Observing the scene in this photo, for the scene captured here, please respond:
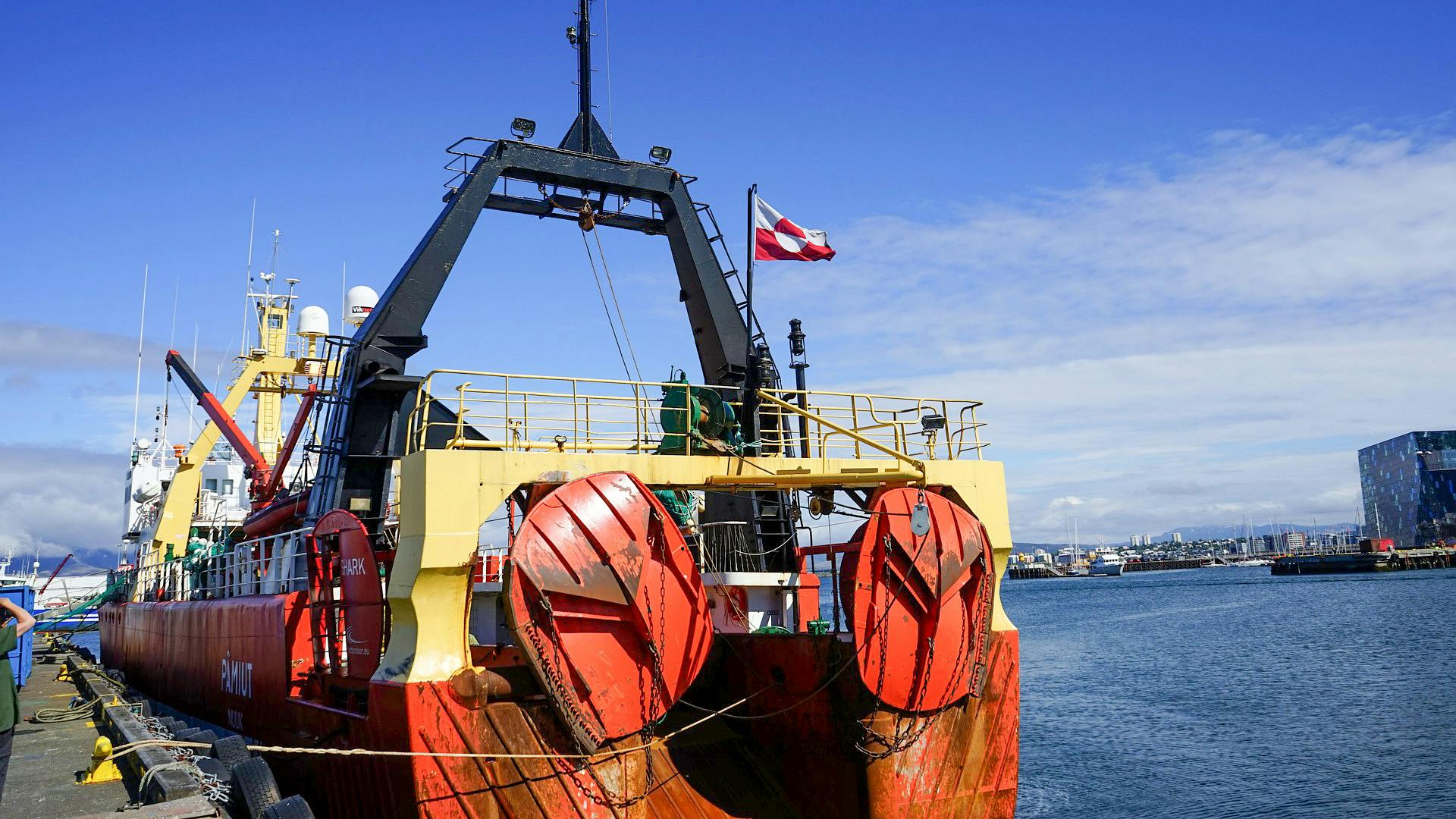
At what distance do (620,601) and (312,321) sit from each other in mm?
20239

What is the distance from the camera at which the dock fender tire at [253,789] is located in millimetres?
10398

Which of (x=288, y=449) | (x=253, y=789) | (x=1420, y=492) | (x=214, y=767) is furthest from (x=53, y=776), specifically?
(x=1420, y=492)

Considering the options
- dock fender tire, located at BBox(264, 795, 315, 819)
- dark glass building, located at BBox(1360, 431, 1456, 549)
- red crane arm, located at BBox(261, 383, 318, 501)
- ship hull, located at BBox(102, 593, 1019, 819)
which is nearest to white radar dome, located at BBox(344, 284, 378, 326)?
red crane arm, located at BBox(261, 383, 318, 501)

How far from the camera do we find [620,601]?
1034cm

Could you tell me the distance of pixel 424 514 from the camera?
10141mm

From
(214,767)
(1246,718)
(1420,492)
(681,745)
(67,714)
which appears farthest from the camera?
(1420,492)

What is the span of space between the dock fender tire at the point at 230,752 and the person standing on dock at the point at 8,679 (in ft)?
15.6

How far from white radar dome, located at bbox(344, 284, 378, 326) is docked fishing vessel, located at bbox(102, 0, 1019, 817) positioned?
5156 mm

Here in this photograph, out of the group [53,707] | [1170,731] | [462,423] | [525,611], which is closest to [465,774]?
[525,611]

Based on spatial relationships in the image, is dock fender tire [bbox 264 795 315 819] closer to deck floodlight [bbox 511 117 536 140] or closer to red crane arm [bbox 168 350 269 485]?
deck floodlight [bbox 511 117 536 140]

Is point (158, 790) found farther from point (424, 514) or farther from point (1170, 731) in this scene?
point (1170, 731)

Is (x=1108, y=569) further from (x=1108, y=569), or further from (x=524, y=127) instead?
(x=524, y=127)

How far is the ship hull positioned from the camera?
32.6 feet

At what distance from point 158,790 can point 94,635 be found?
327ft
